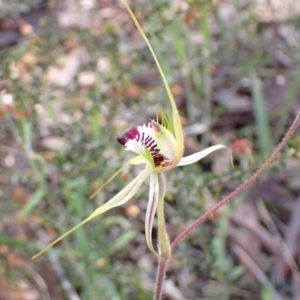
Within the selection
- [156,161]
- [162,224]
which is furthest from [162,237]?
[156,161]

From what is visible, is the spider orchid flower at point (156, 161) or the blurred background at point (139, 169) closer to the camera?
the spider orchid flower at point (156, 161)

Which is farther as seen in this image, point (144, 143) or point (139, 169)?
point (139, 169)

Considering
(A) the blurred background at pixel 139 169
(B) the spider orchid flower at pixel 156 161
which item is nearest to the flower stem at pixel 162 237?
(B) the spider orchid flower at pixel 156 161

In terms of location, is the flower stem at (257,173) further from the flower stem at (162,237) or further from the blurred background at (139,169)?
the blurred background at (139,169)

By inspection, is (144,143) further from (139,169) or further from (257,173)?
(139,169)

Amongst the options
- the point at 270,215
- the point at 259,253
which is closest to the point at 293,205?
the point at 270,215

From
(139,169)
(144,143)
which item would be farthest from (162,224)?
(139,169)

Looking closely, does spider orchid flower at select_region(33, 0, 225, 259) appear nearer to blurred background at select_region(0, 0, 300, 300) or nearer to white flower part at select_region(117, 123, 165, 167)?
white flower part at select_region(117, 123, 165, 167)

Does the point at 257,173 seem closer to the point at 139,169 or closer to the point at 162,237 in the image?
the point at 162,237

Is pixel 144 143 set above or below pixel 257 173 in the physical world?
above
